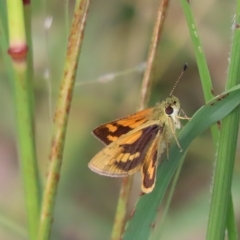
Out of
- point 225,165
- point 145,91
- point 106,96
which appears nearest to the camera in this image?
point 225,165

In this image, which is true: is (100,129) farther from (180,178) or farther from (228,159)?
(180,178)

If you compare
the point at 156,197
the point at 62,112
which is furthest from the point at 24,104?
A: the point at 156,197

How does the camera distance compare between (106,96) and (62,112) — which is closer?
(62,112)

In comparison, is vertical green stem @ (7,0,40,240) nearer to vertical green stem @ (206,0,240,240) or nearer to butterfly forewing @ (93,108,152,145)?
butterfly forewing @ (93,108,152,145)

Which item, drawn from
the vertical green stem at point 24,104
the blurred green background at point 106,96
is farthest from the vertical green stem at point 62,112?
the blurred green background at point 106,96

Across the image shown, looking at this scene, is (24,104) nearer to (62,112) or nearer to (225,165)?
(62,112)

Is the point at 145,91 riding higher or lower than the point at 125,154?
higher
